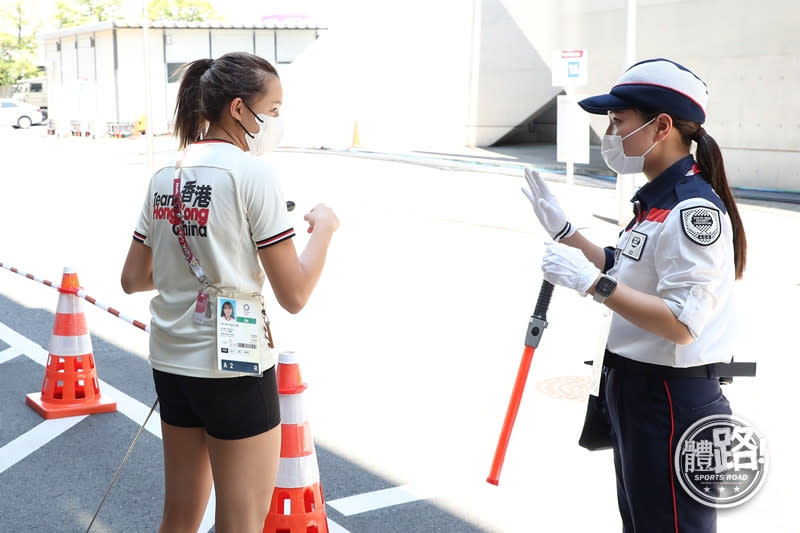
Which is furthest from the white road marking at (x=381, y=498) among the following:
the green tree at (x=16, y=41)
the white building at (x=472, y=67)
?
the green tree at (x=16, y=41)

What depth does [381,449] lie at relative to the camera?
5.55 meters

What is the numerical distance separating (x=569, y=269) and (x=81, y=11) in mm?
84152

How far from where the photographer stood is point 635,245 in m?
2.70

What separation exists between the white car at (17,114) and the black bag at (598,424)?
6091 cm

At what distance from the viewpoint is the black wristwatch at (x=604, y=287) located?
2559 mm

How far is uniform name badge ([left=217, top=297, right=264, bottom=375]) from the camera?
2801 mm

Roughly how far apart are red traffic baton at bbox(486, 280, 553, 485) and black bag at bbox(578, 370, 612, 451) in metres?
0.35

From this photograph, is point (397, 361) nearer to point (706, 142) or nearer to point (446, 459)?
point (446, 459)

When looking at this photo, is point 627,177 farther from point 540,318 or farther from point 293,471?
point 540,318

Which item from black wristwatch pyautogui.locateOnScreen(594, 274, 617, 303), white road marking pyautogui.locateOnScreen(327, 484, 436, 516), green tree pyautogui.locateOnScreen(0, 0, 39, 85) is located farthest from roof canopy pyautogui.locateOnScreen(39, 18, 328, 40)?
black wristwatch pyautogui.locateOnScreen(594, 274, 617, 303)

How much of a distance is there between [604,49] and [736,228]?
22650 millimetres

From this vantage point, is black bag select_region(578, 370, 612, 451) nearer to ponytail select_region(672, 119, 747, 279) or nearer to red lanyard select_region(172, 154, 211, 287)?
ponytail select_region(672, 119, 747, 279)

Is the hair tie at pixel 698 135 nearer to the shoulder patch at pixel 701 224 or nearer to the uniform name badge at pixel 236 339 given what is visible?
the shoulder patch at pixel 701 224

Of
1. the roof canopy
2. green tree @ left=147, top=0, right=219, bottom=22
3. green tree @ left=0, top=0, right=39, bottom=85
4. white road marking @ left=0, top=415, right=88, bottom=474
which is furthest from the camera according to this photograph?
green tree @ left=147, top=0, right=219, bottom=22
